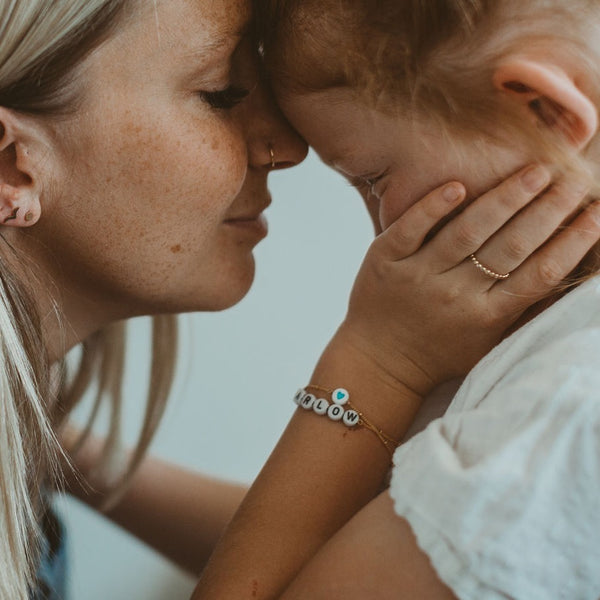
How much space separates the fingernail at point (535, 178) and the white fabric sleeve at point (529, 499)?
0.67ft

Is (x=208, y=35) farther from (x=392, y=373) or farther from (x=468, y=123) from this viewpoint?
(x=392, y=373)

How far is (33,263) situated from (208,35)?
30cm

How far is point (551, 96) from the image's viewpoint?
2.43ft

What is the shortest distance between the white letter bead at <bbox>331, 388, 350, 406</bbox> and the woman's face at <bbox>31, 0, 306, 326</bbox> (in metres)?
0.19

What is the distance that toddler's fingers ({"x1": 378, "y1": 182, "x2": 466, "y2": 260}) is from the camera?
0.85 metres

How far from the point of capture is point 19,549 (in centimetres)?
87

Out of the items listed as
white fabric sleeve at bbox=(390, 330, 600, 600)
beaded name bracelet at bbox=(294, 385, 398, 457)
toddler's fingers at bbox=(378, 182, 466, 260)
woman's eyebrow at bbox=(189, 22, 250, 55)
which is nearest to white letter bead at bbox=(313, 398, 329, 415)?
beaded name bracelet at bbox=(294, 385, 398, 457)

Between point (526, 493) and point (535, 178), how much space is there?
0.31 meters

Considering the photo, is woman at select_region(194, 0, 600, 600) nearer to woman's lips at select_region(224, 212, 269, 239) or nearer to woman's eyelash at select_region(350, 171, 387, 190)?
woman's eyelash at select_region(350, 171, 387, 190)

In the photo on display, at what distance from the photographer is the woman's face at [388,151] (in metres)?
0.84

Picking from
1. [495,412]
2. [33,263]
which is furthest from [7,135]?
[495,412]

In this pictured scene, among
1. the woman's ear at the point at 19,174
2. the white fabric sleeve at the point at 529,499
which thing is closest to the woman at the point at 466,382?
the white fabric sleeve at the point at 529,499

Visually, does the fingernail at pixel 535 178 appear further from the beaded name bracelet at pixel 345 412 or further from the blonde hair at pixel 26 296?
the blonde hair at pixel 26 296

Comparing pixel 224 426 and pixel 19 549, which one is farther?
pixel 224 426
